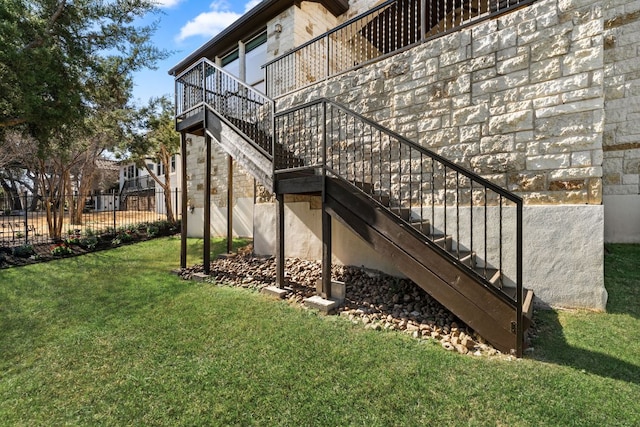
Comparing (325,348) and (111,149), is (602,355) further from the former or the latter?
(111,149)

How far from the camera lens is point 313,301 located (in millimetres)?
3881

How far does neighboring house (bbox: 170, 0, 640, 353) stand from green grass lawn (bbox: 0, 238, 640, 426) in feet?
1.62

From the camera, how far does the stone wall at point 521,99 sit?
3439mm

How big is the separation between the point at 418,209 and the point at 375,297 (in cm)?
149

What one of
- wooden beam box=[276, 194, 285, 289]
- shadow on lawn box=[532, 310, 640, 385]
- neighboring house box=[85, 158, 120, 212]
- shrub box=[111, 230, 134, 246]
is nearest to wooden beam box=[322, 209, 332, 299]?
wooden beam box=[276, 194, 285, 289]

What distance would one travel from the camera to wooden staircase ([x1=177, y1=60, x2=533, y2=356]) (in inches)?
108

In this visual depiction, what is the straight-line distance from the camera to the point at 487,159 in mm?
4035

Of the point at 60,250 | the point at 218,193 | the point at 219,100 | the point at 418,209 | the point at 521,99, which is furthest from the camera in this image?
the point at 218,193

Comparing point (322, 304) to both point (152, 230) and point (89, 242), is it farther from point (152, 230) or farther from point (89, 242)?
point (152, 230)

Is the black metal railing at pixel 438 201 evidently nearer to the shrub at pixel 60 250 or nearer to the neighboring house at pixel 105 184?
the shrub at pixel 60 250

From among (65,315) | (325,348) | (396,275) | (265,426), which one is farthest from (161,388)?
(396,275)

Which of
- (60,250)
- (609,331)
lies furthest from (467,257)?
(60,250)

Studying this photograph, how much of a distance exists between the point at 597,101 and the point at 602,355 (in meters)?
2.73

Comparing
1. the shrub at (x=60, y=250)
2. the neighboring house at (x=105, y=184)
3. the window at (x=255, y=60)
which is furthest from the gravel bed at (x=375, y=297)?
the neighboring house at (x=105, y=184)
